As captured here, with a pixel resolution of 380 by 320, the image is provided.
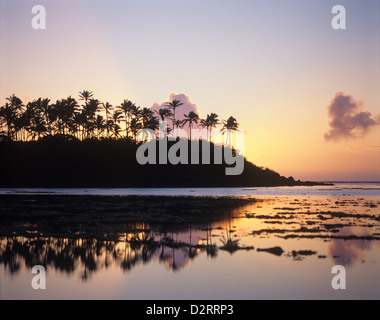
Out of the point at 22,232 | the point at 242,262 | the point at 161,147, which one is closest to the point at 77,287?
the point at 242,262

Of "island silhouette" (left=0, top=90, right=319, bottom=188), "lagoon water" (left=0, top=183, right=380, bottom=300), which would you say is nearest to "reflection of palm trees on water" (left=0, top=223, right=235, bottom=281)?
"lagoon water" (left=0, top=183, right=380, bottom=300)

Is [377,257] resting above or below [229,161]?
below

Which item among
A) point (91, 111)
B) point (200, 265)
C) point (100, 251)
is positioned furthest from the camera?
point (91, 111)

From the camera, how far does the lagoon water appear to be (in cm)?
1616

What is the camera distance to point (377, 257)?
2220 cm

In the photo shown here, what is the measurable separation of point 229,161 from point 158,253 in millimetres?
133690

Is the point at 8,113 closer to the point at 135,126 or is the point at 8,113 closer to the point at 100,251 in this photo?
the point at 135,126

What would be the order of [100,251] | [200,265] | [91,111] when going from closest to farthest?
[200,265] → [100,251] → [91,111]

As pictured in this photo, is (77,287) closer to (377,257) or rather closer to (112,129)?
(377,257)

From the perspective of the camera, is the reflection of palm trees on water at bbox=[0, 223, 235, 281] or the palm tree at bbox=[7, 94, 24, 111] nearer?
the reflection of palm trees on water at bbox=[0, 223, 235, 281]

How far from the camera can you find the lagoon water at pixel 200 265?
16.2 metres

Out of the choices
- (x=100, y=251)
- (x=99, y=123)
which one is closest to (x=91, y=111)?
(x=99, y=123)

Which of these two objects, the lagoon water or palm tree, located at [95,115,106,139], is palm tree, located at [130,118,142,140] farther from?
the lagoon water

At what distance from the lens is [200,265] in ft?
66.9
